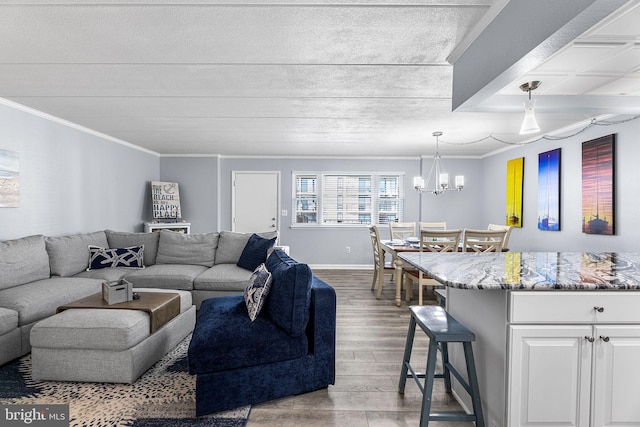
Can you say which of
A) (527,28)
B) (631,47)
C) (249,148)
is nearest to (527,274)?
(527,28)

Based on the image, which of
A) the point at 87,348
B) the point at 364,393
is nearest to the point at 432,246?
the point at 364,393

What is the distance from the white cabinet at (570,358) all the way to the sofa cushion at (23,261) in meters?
3.92

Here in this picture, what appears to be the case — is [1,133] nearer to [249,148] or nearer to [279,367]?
[249,148]

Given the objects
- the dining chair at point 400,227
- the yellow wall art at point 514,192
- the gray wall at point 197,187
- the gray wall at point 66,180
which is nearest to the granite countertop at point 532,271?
the yellow wall art at point 514,192

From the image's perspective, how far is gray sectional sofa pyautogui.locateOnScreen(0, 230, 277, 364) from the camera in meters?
2.69

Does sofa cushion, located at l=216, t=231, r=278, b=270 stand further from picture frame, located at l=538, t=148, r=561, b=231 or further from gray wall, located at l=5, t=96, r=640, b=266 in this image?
picture frame, located at l=538, t=148, r=561, b=231

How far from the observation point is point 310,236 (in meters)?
6.86

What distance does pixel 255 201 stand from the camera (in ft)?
22.4

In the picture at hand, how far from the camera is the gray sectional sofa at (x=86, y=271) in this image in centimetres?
269

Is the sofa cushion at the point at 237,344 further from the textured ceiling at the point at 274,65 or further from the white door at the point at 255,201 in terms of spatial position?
the white door at the point at 255,201

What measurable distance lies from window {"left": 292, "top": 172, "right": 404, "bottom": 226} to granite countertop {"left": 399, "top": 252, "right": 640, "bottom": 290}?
443 cm

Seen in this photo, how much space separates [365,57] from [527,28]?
1041 millimetres

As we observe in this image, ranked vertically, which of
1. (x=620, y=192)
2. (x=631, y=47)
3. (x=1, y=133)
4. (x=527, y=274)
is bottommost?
(x=527, y=274)

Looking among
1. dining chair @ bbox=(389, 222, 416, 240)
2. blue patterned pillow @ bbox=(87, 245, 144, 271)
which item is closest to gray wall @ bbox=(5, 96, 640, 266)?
blue patterned pillow @ bbox=(87, 245, 144, 271)
